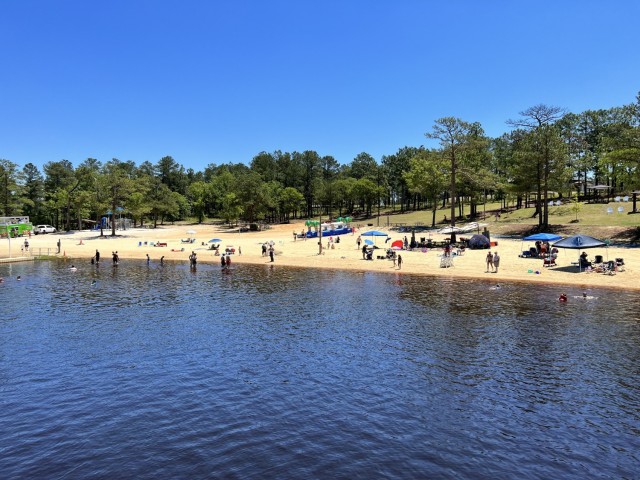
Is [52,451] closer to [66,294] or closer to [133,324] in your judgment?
[133,324]

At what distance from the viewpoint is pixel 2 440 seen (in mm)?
13758

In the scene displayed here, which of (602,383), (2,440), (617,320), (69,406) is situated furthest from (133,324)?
(617,320)

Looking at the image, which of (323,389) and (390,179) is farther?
(390,179)

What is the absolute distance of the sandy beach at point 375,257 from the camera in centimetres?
4028

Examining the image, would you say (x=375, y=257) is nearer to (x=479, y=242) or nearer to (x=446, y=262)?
(x=446, y=262)

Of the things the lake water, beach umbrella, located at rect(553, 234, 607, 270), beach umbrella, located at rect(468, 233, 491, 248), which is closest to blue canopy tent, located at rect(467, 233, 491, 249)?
beach umbrella, located at rect(468, 233, 491, 248)

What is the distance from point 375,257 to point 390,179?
79266mm

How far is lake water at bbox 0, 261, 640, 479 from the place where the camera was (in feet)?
41.5

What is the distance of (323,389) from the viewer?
17516 mm

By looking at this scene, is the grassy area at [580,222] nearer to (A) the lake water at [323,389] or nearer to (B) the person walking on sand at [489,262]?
(B) the person walking on sand at [489,262]

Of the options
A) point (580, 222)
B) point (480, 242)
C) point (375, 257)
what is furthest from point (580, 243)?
point (580, 222)

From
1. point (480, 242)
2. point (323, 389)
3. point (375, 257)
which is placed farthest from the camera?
point (375, 257)

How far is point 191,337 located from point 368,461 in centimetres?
1465

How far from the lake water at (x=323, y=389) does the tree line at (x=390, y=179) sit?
38882 mm
